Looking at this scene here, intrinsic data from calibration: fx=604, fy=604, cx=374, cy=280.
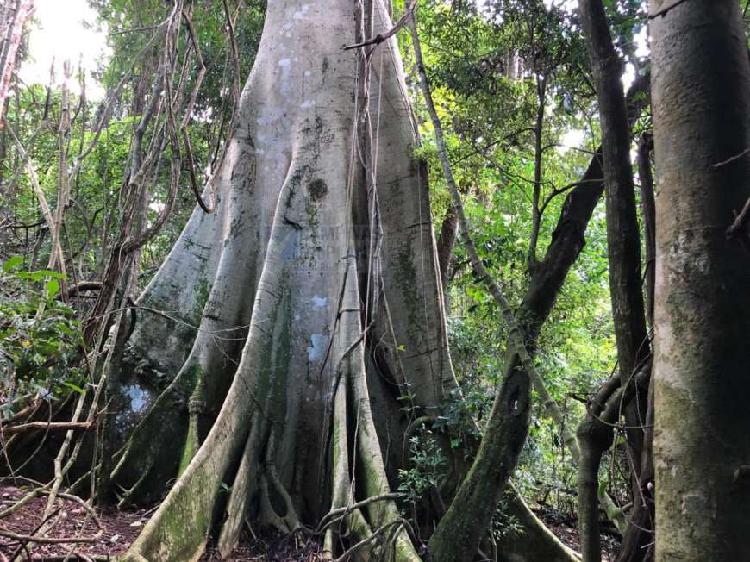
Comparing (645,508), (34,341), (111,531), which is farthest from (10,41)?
(111,531)

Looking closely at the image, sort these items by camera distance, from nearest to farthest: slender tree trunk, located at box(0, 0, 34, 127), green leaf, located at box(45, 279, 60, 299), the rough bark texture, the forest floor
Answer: slender tree trunk, located at box(0, 0, 34, 127)
the rough bark texture
green leaf, located at box(45, 279, 60, 299)
the forest floor

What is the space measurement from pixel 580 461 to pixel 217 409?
311 centimetres

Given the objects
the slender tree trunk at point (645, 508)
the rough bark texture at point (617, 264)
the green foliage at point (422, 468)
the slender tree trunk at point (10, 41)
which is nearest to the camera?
the slender tree trunk at point (10, 41)

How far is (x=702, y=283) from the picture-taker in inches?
63.3

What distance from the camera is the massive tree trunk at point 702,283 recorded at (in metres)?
1.51

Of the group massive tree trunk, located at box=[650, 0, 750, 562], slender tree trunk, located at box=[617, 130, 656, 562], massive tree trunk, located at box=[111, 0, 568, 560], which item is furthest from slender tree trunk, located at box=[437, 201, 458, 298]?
massive tree trunk, located at box=[650, 0, 750, 562]

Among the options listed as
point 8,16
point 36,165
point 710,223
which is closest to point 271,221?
point 8,16

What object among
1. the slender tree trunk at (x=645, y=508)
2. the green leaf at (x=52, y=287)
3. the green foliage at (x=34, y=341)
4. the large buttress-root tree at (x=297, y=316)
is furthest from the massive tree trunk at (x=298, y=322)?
the slender tree trunk at (x=645, y=508)

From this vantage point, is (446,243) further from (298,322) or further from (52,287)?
(52,287)

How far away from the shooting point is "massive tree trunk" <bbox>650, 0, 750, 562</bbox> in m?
1.51

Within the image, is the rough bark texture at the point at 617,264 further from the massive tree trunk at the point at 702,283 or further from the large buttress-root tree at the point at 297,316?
the large buttress-root tree at the point at 297,316

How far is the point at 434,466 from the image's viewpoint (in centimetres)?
448

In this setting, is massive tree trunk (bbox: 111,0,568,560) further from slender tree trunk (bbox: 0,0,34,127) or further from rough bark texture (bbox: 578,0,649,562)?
slender tree trunk (bbox: 0,0,34,127)

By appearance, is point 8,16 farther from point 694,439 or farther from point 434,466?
point 434,466
